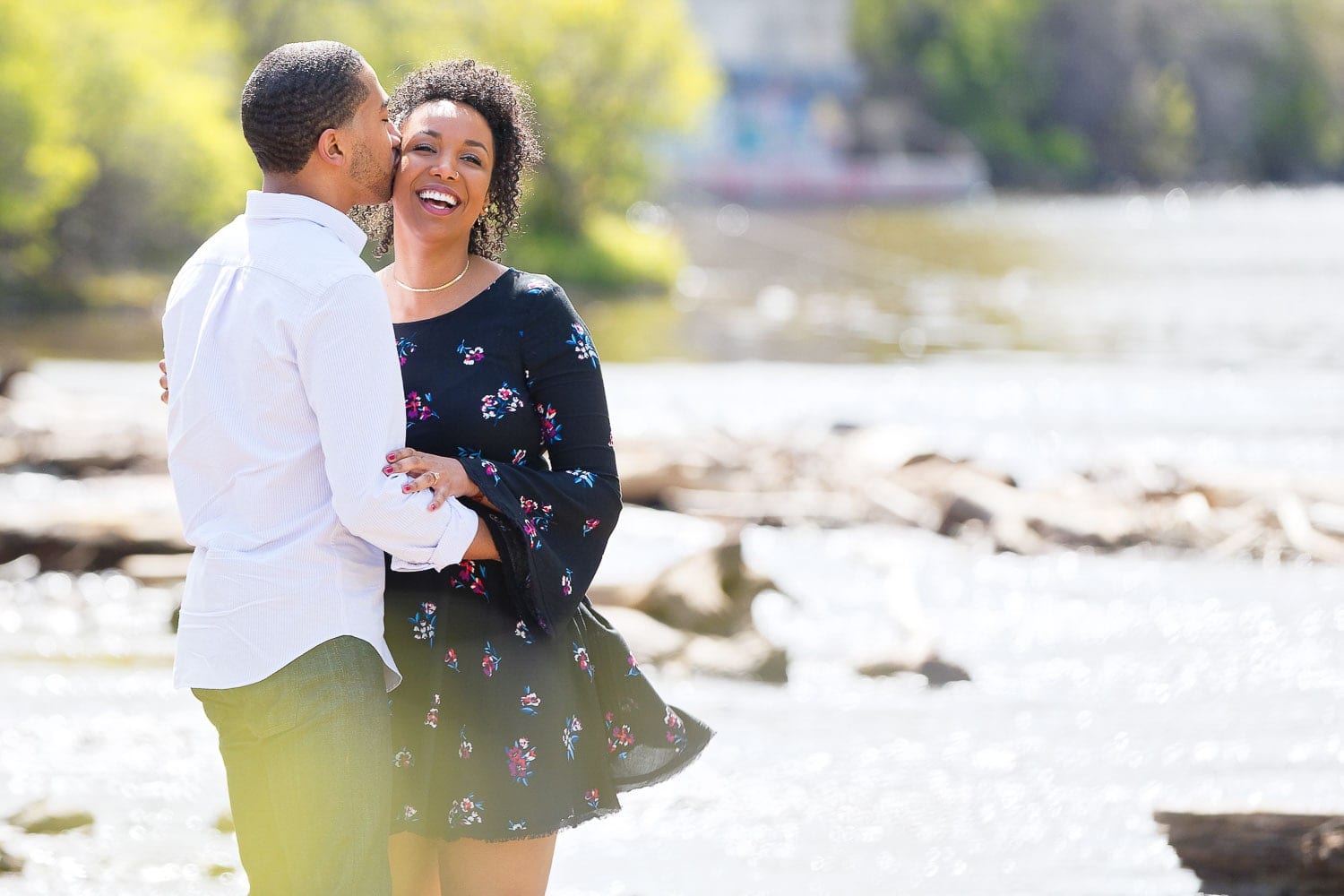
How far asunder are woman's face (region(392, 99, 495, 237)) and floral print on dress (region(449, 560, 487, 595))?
27.2 inches

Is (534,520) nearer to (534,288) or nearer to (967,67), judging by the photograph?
(534,288)

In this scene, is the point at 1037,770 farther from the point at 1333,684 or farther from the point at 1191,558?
the point at 1191,558

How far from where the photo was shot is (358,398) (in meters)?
2.85

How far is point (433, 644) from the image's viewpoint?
3.34m

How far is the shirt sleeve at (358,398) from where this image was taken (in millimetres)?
2834

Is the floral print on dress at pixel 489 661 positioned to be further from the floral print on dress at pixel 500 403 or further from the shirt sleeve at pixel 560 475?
the floral print on dress at pixel 500 403

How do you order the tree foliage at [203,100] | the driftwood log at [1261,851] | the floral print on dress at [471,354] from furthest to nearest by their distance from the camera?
the tree foliage at [203,100] < the driftwood log at [1261,851] < the floral print on dress at [471,354]

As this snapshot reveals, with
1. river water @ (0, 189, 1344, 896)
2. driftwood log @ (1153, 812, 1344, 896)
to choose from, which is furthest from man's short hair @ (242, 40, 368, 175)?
driftwood log @ (1153, 812, 1344, 896)

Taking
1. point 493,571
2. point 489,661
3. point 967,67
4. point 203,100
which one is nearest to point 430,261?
point 493,571

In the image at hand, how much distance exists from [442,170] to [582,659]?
3.47ft

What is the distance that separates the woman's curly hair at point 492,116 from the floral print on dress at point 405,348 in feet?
0.97

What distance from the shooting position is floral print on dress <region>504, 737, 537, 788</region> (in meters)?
3.31

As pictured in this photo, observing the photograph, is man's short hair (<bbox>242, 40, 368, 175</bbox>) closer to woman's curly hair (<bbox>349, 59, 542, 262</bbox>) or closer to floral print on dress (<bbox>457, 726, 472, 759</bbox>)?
woman's curly hair (<bbox>349, 59, 542, 262</bbox>)

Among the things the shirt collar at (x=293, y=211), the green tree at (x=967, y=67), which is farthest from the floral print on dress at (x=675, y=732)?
the green tree at (x=967, y=67)
